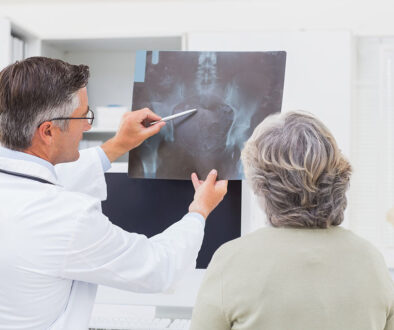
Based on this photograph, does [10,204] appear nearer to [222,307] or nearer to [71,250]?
[71,250]

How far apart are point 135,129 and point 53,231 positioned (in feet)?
1.41

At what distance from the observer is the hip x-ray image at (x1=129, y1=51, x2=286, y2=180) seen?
45.6 inches

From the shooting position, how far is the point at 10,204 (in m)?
0.81

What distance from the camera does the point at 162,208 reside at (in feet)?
4.14

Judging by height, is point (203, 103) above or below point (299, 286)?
above

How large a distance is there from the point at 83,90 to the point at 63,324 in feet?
1.51

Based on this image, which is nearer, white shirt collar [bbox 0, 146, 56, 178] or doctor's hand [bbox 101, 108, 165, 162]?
white shirt collar [bbox 0, 146, 56, 178]

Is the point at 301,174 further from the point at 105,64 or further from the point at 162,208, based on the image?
the point at 105,64

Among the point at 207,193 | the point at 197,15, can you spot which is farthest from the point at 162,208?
the point at 197,15

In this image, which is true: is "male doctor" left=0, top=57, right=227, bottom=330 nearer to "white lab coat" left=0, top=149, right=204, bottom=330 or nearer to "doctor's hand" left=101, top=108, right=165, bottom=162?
"white lab coat" left=0, top=149, right=204, bottom=330

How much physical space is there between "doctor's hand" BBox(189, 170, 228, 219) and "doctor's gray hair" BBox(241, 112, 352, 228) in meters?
0.27


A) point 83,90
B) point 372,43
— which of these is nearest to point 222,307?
point 83,90

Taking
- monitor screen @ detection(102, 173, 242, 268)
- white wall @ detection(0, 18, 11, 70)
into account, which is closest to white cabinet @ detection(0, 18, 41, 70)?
white wall @ detection(0, 18, 11, 70)

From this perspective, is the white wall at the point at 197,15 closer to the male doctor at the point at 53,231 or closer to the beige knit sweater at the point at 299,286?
the male doctor at the point at 53,231
